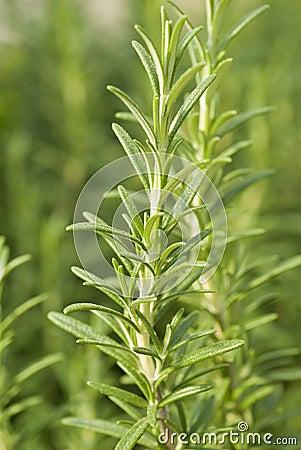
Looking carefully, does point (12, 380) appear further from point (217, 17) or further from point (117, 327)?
point (217, 17)

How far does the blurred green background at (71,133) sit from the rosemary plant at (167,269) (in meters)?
0.36

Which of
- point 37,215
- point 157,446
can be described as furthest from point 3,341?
point 37,215

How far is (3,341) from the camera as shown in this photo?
0.55 meters

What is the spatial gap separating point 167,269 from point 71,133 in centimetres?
95

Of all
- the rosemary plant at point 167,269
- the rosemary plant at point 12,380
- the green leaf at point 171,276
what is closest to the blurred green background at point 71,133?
the rosemary plant at point 12,380

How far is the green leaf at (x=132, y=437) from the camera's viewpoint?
423mm

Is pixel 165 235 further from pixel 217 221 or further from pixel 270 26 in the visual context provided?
pixel 270 26

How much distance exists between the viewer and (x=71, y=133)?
4.43 feet

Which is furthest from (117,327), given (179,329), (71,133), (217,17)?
(71,133)

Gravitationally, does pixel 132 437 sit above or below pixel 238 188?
below

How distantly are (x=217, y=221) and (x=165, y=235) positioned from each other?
0.17m

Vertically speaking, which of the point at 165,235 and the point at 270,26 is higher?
the point at 270,26

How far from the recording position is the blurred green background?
3.44 feet

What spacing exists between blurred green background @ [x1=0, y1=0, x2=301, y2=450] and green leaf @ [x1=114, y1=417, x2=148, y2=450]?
0.45 m
